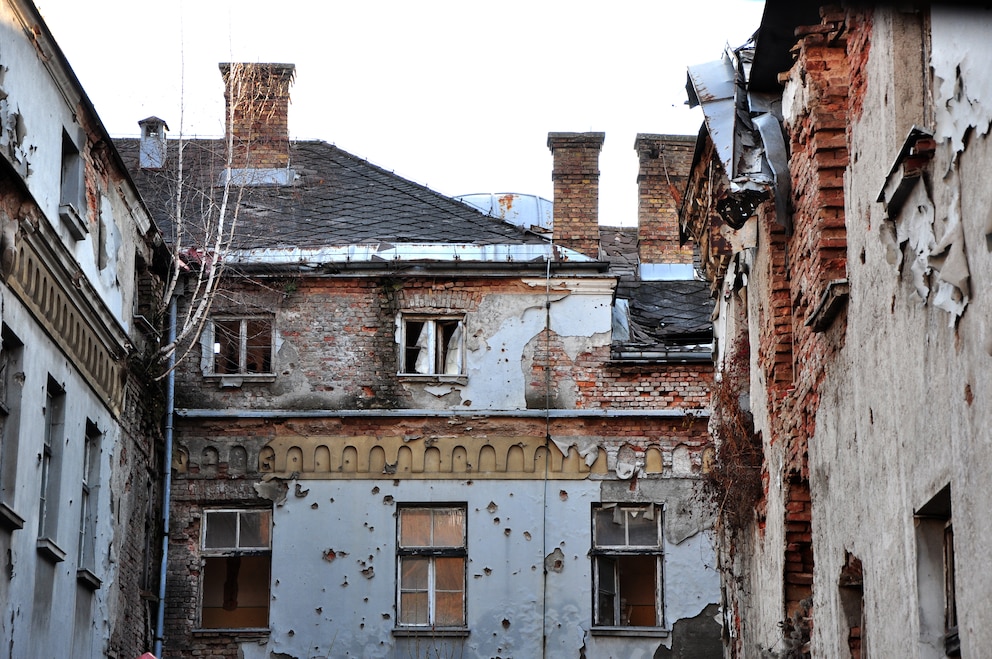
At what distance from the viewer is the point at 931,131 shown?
24.5 ft

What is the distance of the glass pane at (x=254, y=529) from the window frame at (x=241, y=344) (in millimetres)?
1876

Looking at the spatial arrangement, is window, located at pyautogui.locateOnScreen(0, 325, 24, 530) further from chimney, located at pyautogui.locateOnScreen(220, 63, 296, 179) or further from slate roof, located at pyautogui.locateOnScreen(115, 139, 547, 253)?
chimney, located at pyautogui.locateOnScreen(220, 63, 296, 179)

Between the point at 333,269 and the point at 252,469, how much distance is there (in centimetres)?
297

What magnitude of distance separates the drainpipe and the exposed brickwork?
8222 millimetres

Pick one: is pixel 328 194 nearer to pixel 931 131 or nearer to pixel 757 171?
pixel 757 171

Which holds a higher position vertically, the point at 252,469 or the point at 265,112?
the point at 265,112

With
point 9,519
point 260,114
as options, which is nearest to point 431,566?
point 9,519

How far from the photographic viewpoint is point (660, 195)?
2583 cm

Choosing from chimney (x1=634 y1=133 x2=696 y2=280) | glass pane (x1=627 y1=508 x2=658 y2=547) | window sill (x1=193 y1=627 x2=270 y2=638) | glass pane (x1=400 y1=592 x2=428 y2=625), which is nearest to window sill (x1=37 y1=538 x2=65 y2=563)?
window sill (x1=193 y1=627 x2=270 y2=638)

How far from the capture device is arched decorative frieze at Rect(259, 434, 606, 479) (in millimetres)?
20156

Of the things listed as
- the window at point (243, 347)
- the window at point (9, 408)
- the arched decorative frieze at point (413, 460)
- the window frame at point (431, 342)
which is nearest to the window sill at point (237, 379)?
the window at point (243, 347)

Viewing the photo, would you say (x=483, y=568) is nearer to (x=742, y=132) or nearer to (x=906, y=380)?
(x=742, y=132)

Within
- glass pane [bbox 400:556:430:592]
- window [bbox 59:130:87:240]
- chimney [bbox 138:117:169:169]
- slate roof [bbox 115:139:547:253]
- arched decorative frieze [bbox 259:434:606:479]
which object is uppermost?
chimney [bbox 138:117:169:169]

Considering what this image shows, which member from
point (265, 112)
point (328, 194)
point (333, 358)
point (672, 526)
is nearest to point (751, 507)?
point (672, 526)
